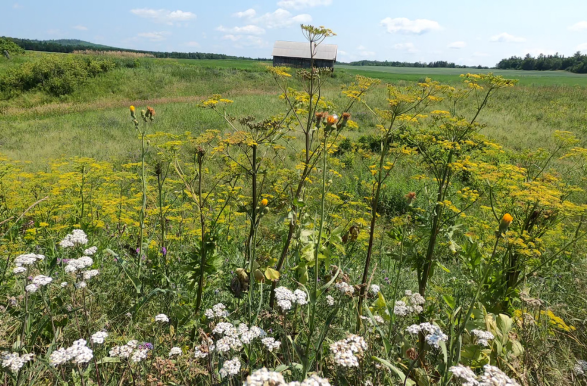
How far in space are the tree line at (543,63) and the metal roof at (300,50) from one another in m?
48.2

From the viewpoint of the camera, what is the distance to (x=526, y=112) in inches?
658

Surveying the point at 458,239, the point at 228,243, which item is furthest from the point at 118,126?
the point at 458,239

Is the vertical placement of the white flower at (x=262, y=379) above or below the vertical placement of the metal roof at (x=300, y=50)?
below

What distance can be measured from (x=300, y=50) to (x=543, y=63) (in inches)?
2355

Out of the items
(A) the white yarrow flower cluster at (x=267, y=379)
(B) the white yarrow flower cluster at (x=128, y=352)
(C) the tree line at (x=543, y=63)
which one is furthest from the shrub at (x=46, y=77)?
(C) the tree line at (x=543, y=63)

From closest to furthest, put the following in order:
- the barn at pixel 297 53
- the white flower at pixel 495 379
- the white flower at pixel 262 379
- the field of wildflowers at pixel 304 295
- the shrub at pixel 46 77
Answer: the white flower at pixel 262 379 < the white flower at pixel 495 379 < the field of wildflowers at pixel 304 295 < the shrub at pixel 46 77 < the barn at pixel 297 53

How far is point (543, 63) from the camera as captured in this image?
72.3m

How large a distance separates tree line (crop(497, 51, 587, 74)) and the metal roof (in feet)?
158

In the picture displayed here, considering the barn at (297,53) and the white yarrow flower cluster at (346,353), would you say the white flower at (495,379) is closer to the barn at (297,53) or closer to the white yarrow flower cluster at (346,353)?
the white yarrow flower cluster at (346,353)

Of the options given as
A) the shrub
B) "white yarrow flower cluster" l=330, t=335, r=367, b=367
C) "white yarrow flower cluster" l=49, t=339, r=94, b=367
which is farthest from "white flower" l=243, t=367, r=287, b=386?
the shrub

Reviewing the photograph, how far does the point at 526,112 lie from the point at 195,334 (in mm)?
→ 19834

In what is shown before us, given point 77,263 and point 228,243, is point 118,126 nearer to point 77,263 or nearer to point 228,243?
point 228,243

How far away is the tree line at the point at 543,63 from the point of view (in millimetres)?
68000

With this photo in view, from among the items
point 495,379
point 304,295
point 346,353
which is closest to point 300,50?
point 304,295
